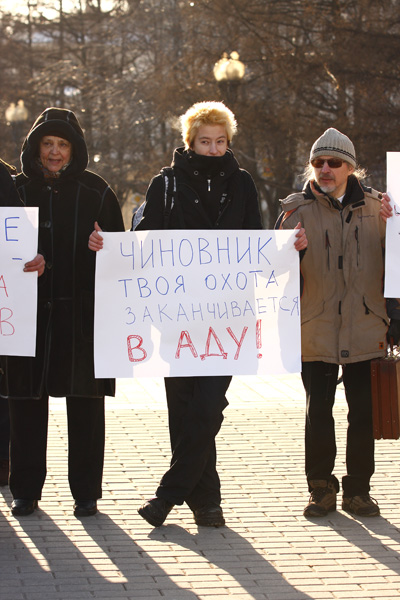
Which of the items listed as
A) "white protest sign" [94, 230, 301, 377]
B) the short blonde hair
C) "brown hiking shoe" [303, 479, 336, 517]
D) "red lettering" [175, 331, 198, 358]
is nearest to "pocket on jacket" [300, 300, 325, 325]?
"white protest sign" [94, 230, 301, 377]

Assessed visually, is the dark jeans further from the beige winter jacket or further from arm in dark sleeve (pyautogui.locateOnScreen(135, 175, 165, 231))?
the beige winter jacket

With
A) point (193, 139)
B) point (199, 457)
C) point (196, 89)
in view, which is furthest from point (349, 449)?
point (196, 89)

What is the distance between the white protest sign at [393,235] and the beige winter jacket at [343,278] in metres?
0.18

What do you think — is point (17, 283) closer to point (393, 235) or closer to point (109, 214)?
point (109, 214)

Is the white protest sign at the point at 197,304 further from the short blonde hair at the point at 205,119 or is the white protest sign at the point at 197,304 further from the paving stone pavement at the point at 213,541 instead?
the paving stone pavement at the point at 213,541

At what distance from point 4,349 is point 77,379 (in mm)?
443

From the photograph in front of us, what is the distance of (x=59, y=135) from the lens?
5.50 m

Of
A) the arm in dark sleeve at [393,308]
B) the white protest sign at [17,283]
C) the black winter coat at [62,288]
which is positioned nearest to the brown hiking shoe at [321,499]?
the arm in dark sleeve at [393,308]

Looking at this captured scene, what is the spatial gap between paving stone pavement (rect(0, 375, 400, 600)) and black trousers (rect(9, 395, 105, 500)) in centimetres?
16

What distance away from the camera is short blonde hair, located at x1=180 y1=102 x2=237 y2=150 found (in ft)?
17.2

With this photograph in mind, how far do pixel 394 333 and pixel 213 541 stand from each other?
139 cm

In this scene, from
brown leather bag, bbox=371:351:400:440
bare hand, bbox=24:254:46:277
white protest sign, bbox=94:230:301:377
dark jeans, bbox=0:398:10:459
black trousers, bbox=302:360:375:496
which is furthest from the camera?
dark jeans, bbox=0:398:10:459

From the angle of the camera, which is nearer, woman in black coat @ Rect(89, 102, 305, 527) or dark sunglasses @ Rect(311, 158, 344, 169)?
woman in black coat @ Rect(89, 102, 305, 527)

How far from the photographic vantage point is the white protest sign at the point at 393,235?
527cm
